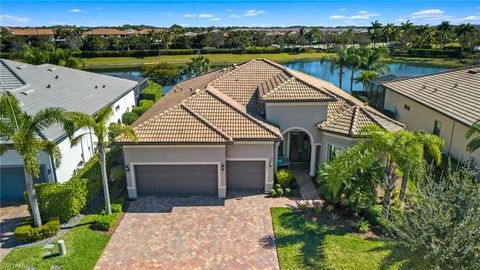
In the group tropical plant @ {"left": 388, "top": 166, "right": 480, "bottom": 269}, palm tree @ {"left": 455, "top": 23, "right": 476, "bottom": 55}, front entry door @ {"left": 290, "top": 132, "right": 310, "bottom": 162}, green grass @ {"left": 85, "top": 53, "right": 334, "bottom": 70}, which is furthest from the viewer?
palm tree @ {"left": 455, "top": 23, "right": 476, "bottom": 55}

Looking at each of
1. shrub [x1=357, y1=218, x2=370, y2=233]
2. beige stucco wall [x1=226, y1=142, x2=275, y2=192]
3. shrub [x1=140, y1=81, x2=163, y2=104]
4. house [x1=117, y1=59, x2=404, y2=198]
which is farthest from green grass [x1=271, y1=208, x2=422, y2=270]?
shrub [x1=140, y1=81, x2=163, y2=104]

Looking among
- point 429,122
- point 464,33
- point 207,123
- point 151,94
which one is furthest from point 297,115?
point 464,33

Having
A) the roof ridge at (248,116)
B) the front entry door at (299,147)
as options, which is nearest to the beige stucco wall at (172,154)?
the roof ridge at (248,116)

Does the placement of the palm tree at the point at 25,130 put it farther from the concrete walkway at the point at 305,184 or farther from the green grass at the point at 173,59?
the green grass at the point at 173,59

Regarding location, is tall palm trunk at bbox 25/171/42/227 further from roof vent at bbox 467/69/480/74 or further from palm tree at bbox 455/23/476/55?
palm tree at bbox 455/23/476/55

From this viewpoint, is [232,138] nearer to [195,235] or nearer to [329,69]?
[195,235]

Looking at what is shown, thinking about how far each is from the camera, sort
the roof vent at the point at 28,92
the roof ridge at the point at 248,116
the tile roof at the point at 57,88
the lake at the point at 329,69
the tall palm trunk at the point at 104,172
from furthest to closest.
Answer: the lake at the point at 329,69
the roof vent at the point at 28,92
the tile roof at the point at 57,88
the roof ridge at the point at 248,116
the tall palm trunk at the point at 104,172
